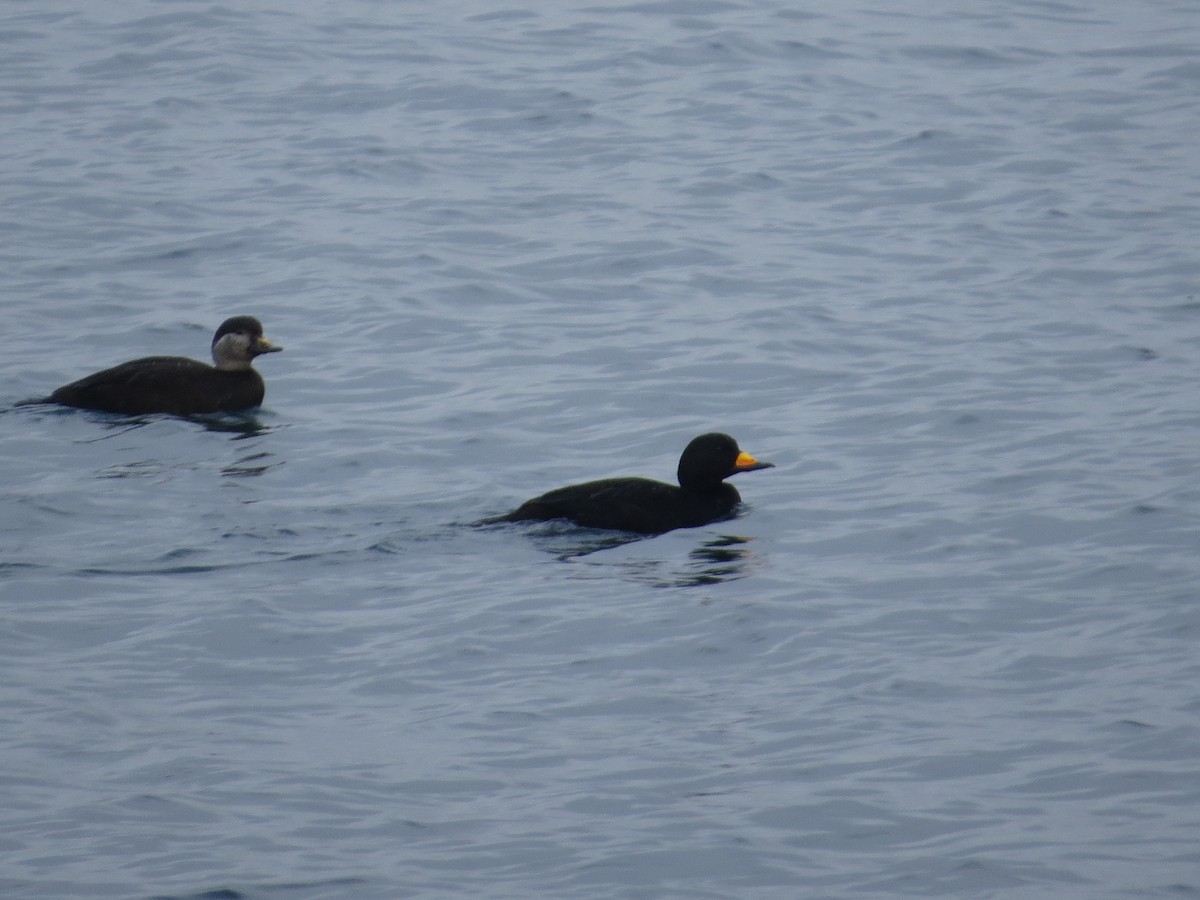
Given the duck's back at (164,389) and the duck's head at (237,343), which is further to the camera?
the duck's head at (237,343)

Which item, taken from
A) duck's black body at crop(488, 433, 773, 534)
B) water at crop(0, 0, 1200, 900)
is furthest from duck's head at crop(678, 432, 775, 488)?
water at crop(0, 0, 1200, 900)

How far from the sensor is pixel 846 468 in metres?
11.4

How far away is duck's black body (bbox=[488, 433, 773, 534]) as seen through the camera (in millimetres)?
10461

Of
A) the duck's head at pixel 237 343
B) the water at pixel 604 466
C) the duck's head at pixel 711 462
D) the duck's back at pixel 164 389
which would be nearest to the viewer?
the water at pixel 604 466

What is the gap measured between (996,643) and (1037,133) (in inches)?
438

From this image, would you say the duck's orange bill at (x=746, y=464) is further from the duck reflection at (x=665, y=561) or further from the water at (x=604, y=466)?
the duck reflection at (x=665, y=561)

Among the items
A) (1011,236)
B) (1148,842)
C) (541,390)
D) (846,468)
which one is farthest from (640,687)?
(1011,236)

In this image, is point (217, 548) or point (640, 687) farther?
point (217, 548)

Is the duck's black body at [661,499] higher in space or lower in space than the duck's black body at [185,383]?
lower

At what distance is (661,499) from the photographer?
1068 cm

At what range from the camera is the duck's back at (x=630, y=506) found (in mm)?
10445

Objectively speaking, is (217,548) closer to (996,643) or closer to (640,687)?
Answer: (640,687)

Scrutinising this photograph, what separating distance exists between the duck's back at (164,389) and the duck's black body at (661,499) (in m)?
2.96

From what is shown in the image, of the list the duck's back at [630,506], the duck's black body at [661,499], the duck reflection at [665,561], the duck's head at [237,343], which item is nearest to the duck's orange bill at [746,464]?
the duck's black body at [661,499]
